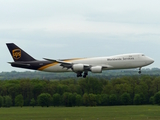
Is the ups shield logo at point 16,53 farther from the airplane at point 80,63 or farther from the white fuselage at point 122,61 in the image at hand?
the white fuselage at point 122,61

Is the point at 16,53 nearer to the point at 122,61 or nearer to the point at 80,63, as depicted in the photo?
the point at 80,63

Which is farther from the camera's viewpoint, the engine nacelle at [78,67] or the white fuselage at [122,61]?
the engine nacelle at [78,67]

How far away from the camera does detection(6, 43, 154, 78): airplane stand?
93.9m

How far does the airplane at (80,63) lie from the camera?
93.9 metres

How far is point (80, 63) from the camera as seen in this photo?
9856 cm
